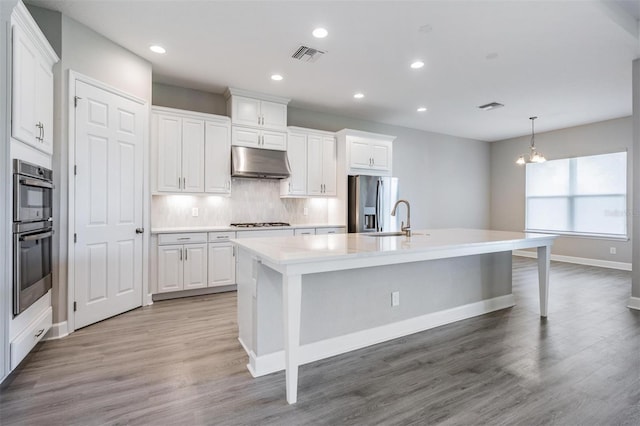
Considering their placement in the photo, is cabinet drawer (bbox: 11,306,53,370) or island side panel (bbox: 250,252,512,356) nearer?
cabinet drawer (bbox: 11,306,53,370)

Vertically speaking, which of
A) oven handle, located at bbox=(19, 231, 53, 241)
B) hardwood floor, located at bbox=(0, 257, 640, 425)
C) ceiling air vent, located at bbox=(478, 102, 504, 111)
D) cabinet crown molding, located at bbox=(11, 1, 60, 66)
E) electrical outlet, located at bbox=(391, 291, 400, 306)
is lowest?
hardwood floor, located at bbox=(0, 257, 640, 425)

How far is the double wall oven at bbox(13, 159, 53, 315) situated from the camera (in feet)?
6.77

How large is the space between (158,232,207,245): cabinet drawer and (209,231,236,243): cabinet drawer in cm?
9

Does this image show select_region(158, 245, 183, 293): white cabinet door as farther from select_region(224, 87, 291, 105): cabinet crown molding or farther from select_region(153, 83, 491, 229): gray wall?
select_region(153, 83, 491, 229): gray wall

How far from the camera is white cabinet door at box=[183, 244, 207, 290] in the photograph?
3.96m

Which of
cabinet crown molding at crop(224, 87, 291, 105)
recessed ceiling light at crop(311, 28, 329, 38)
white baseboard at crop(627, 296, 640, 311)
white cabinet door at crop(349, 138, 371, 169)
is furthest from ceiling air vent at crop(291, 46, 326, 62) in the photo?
white baseboard at crop(627, 296, 640, 311)

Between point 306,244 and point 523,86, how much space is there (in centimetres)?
405

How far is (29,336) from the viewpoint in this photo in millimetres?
2246

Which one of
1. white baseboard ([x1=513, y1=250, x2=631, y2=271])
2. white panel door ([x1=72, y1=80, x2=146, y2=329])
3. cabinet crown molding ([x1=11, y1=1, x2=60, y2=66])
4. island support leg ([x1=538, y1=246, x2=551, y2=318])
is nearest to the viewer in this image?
cabinet crown molding ([x1=11, y1=1, x2=60, y2=66])

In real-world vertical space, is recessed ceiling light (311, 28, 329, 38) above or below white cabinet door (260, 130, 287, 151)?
above

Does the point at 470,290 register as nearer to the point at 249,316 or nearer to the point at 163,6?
the point at 249,316

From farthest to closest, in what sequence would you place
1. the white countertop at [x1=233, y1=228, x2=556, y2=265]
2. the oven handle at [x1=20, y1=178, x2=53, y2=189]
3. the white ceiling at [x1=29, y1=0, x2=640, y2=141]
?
the white ceiling at [x1=29, y1=0, x2=640, y2=141] → the oven handle at [x1=20, y1=178, x2=53, y2=189] → the white countertop at [x1=233, y1=228, x2=556, y2=265]

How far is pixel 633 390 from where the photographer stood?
1.97 meters

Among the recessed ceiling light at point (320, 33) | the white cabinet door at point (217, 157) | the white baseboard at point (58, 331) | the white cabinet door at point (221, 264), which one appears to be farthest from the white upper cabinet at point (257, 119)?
the white baseboard at point (58, 331)
